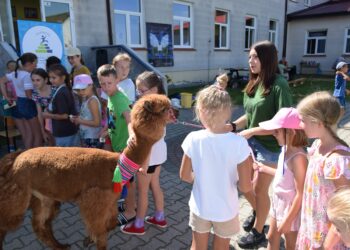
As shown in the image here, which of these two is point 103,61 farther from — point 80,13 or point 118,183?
point 118,183

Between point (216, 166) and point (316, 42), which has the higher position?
point (316, 42)

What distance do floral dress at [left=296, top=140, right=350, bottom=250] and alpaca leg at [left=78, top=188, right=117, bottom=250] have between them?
1.42 m

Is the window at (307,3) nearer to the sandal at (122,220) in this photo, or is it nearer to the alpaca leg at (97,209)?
the sandal at (122,220)

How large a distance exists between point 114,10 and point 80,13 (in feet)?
6.17

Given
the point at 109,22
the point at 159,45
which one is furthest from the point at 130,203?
the point at 159,45

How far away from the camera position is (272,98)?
2.48 meters

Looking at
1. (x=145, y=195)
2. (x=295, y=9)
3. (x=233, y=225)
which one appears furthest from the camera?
(x=295, y=9)

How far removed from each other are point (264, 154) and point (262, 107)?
44cm

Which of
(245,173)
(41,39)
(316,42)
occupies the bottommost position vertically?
(245,173)

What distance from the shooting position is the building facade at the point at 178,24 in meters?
9.59

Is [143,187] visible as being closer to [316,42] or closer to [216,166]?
[216,166]

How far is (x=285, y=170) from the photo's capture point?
208 centimetres

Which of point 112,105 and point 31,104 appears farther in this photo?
point 31,104

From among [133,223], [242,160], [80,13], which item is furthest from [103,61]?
[242,160]
